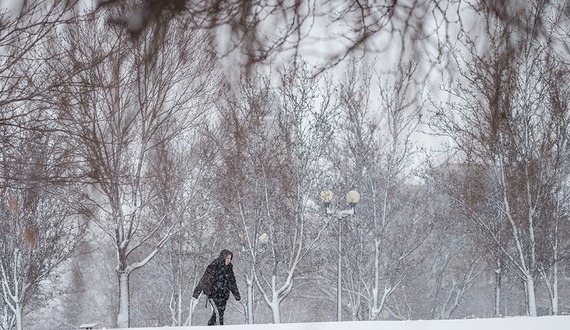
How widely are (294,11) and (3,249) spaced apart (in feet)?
34.7

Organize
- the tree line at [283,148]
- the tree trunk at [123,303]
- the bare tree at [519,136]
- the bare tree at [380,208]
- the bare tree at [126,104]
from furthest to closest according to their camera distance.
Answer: the bare tree at [380,208] < the tree trunk at [123,303] < the bare tree at [126,104] < the bare tree at [519,136] < the tree line at [283,148]

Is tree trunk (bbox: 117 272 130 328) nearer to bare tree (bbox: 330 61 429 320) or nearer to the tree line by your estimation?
the tree line

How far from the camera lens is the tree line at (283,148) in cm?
283

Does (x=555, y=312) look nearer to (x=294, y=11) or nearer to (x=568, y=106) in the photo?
(x=568, y=106)

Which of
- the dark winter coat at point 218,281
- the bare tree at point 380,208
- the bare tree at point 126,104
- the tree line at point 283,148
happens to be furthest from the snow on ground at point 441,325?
the bare tree at point 380,208

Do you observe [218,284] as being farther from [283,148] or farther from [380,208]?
[380,208]

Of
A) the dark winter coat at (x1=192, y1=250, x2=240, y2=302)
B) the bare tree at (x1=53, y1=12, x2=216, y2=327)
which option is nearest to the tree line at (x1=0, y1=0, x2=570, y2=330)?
the bare tree at (x1=53, y1=12, x2=216, y2=327)

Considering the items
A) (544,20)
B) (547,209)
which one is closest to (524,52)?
(544,20)

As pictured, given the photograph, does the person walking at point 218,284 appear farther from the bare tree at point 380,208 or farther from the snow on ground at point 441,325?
the bare tree at point 380,208

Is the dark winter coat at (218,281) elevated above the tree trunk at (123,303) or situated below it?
above

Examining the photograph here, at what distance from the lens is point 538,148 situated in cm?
871

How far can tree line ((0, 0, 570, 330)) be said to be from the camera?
283cm

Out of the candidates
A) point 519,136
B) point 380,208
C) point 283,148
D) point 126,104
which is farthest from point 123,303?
point 519,136

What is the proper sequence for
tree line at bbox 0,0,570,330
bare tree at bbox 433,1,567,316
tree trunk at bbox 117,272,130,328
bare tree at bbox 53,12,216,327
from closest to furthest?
tree line at bbox 0,0,570,330, bare tree at bbox 433,1,567,316, bare tree at bbox 53,12,216,327, tree trunk at bbox 117,272,130,328
